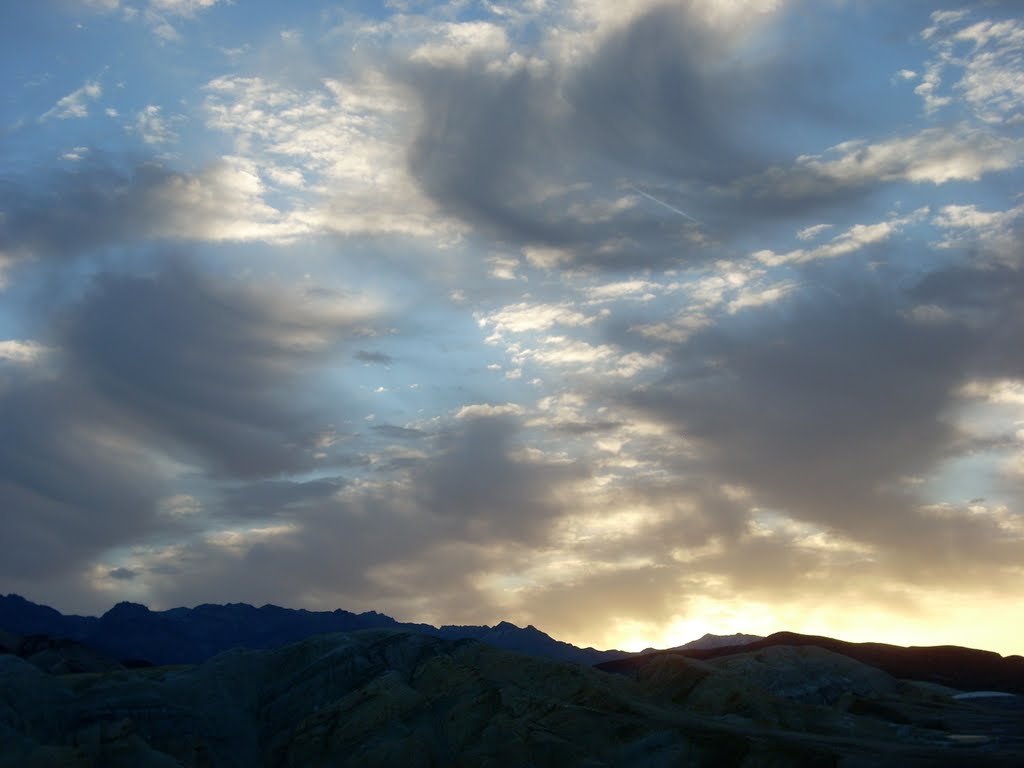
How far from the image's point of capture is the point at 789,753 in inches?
2438

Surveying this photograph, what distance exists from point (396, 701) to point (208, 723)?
15.3 meters

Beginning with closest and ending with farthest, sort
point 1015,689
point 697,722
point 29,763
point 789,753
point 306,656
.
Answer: point 29,763
point 789,753
point 697,722
point 306,656
point 1015,689

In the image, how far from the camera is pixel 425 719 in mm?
72438

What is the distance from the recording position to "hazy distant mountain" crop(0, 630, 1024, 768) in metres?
63.7

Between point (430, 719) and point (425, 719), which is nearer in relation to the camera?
point (425, 719)

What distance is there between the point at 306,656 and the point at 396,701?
1685 centimetres

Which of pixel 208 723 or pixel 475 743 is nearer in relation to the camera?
pixel 475 743

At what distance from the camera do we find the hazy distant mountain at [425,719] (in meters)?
63.7

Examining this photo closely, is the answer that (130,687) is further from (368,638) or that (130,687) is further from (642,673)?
(642,673)

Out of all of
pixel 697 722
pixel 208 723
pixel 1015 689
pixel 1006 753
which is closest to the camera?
pixel 1006 753

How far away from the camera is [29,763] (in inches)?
2223

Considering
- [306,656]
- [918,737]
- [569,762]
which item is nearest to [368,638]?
[306,656]

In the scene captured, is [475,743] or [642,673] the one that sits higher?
[642,673]

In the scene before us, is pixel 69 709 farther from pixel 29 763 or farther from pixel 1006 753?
pixel 1006 753
